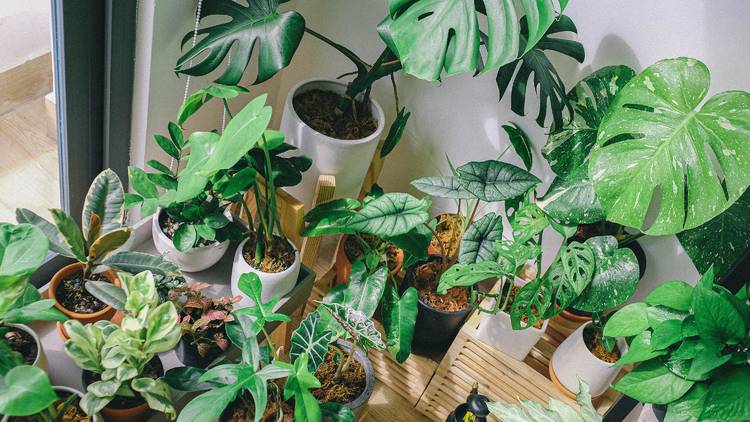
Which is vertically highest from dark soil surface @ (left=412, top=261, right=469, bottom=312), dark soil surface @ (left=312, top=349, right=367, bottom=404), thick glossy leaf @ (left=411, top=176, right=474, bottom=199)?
thick glossy leaf @ (left=411, top=176, right=474, bottom=199)

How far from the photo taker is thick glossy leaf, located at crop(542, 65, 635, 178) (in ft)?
5.11

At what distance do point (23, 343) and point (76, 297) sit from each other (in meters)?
0.14

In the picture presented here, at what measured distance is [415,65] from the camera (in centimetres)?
123

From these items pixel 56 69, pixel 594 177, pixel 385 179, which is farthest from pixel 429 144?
pixel 56 69

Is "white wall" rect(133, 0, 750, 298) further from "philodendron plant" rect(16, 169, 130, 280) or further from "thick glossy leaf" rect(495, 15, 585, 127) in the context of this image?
"philodendron plant" rect(16, 169, 130, 280)

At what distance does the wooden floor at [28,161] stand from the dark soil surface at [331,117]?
0.62 metres

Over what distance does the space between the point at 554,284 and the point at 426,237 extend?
1.02 feet

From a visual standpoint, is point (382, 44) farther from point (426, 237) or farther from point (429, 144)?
point (426, 237)

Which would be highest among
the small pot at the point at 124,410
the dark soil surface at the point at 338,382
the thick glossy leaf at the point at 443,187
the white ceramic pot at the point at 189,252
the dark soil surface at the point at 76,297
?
the thick glossy leaf at the point at 443,187

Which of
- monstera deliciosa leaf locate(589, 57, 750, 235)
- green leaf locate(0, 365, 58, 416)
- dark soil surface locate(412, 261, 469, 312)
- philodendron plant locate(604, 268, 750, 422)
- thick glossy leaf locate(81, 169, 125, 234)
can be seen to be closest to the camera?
green leaf locate(0, 365, 58, 416)

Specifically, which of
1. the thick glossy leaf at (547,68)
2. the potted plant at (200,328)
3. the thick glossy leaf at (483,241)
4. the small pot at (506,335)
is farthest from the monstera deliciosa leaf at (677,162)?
the potted plant at (200,328)

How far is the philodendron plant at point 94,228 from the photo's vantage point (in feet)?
4.30

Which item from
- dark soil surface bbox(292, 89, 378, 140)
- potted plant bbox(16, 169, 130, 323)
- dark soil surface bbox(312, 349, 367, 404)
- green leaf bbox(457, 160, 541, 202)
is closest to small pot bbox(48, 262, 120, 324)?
potted plant bbox(16, 169, 130, 323)

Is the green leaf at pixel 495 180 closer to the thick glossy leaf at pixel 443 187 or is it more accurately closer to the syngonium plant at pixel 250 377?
the thick glossy leaf at pixel 443 187
